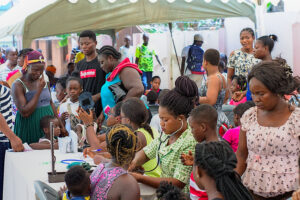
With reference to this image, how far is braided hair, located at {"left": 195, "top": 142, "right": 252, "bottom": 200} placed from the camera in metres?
2.20

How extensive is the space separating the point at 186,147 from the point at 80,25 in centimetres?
558

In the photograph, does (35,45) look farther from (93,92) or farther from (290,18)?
(93,92)

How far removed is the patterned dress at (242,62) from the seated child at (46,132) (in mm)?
2880

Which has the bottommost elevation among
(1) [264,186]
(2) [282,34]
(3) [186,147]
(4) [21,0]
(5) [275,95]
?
(1) [264,186]

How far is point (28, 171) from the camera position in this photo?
13.2ft

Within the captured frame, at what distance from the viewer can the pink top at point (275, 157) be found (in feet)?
9.39

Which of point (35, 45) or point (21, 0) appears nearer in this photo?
point (21, 0)

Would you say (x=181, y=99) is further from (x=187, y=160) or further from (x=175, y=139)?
(x=187, y=160)

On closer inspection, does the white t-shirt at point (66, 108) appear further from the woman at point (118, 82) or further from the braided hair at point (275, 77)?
the braided hair at point (275, 77)

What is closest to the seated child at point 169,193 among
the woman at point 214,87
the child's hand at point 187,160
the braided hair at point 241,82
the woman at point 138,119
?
the child's hand at point 187,160

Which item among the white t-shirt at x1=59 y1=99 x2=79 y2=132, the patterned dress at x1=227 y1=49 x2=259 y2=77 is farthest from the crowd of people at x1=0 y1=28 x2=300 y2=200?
the patterned dress at x1=227 y1=49 x2=259 y2=77

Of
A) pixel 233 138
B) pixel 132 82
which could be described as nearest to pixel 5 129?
pixel 132 82

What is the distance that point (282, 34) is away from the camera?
10914 millimetres

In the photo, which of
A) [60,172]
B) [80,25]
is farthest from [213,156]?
[80,25]
